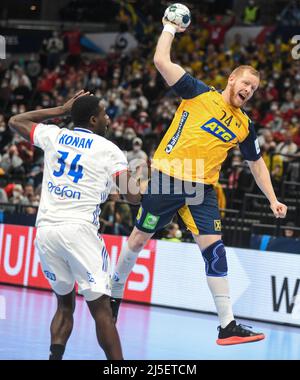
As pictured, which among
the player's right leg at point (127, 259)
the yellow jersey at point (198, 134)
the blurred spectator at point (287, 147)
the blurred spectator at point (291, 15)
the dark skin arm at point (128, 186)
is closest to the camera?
the dark skin arm at point (128, 186)

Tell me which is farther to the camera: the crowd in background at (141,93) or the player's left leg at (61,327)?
the crowd in background at (141,93)

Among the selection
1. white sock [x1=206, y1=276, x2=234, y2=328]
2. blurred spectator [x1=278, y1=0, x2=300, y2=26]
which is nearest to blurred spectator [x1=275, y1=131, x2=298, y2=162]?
blurred spectator [x1=278, y1=0, x2=300, y2=26]

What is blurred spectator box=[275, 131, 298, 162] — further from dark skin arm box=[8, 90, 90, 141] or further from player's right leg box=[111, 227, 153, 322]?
dark skin arm box=[8, 90, 90, 141]

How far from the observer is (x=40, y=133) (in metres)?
7.45

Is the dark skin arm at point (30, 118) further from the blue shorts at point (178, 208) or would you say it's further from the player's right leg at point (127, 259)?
the player's right leg at point (127, 259)

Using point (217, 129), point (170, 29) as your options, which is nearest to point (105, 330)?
point (217, 129)

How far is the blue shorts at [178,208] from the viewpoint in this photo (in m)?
8.79

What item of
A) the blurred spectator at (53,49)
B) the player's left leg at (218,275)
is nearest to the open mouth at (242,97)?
the player's left leg at (218,275)

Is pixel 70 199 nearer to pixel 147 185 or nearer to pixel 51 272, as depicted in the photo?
pixel 51 272

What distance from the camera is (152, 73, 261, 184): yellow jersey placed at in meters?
8.77

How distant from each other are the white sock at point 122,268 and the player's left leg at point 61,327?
1547mm

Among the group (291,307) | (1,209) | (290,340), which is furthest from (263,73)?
(290,340)

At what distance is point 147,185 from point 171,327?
12.6 feet

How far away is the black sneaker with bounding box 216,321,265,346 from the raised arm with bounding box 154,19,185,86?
2.37 metres
